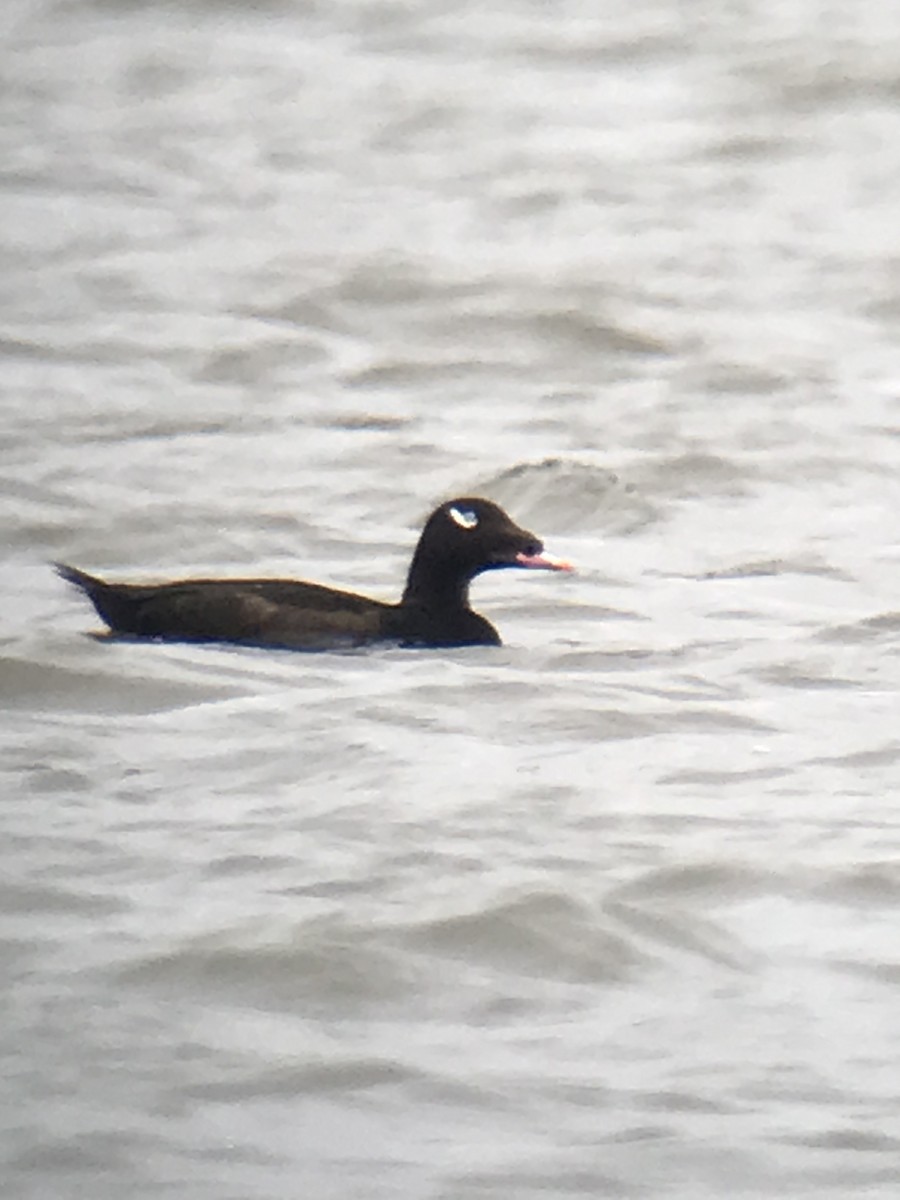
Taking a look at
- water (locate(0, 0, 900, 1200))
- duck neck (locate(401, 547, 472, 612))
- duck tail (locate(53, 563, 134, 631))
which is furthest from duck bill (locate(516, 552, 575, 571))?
duck tail (locate(53, 563, 134, 631))

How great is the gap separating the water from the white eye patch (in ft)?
1.30

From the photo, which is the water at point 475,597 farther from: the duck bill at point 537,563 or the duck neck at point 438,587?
the duck bill at point 537,563

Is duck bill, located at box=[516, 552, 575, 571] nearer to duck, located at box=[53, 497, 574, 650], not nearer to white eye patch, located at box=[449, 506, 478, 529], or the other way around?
duck, located at box=[53, 497, 574, 650]

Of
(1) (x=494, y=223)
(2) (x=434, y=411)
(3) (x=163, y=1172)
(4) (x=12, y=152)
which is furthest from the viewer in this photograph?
(4) (x=12, y=152)

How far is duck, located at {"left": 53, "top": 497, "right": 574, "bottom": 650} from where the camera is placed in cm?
954

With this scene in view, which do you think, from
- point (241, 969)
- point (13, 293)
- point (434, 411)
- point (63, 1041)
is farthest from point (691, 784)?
point (13, 293)

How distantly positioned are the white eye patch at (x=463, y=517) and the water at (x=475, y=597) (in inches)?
15.6

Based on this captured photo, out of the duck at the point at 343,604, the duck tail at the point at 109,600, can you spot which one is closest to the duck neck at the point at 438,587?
the duck at the point at 343,604

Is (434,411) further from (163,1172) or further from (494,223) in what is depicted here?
(163,1172)

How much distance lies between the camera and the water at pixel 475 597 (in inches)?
249

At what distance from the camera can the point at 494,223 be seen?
15859 millimetres

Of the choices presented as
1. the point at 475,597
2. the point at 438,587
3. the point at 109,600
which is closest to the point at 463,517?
the point at 438,587

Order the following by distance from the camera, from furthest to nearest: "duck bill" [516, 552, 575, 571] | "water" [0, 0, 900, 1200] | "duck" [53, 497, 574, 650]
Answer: "duck bill" [516, 552, 575, 571] → "duck" [53, 497, 574, 650] → "water" [0, 0, 900, 1200]

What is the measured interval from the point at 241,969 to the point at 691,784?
190cm
